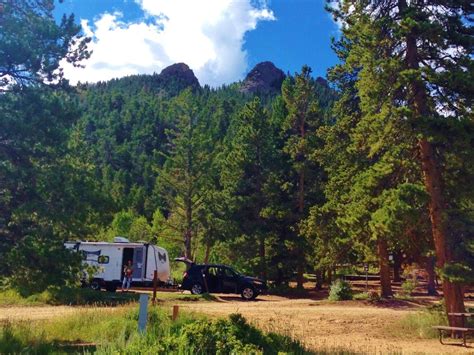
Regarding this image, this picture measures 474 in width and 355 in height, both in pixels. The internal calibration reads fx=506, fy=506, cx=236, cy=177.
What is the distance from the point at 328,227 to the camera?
93.3 feet

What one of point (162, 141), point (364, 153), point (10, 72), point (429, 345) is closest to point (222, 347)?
point (429, 345)

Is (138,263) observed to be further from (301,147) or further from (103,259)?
(301,147)

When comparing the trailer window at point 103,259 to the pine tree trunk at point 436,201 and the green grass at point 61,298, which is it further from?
the pine tree trunk at point 436,201

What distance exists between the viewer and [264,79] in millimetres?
163000

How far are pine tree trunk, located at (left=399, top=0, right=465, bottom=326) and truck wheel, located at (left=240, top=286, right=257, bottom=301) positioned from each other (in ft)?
43.4

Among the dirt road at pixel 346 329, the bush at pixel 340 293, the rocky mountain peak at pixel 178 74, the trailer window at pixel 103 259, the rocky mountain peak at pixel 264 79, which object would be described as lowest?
the dirt road at pixel 346 329

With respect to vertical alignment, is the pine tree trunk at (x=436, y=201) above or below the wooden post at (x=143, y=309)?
above

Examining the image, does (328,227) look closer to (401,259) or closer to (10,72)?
(401,259)

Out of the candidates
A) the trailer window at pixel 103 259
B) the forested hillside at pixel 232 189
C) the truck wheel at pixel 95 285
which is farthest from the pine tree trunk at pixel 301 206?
the truck wheel at pixel 95 285

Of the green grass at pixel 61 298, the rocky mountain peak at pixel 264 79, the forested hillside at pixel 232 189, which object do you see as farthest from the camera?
the rocky mountain peak at pixel 264 79

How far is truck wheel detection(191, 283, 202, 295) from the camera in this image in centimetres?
2705

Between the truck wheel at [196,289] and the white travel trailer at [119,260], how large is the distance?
245cm

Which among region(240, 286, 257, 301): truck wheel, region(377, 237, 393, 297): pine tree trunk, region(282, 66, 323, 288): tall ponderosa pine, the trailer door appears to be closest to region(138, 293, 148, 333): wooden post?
region(240, 286, 257, 301): truck wheel

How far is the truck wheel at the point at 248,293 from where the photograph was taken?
26605 mm
